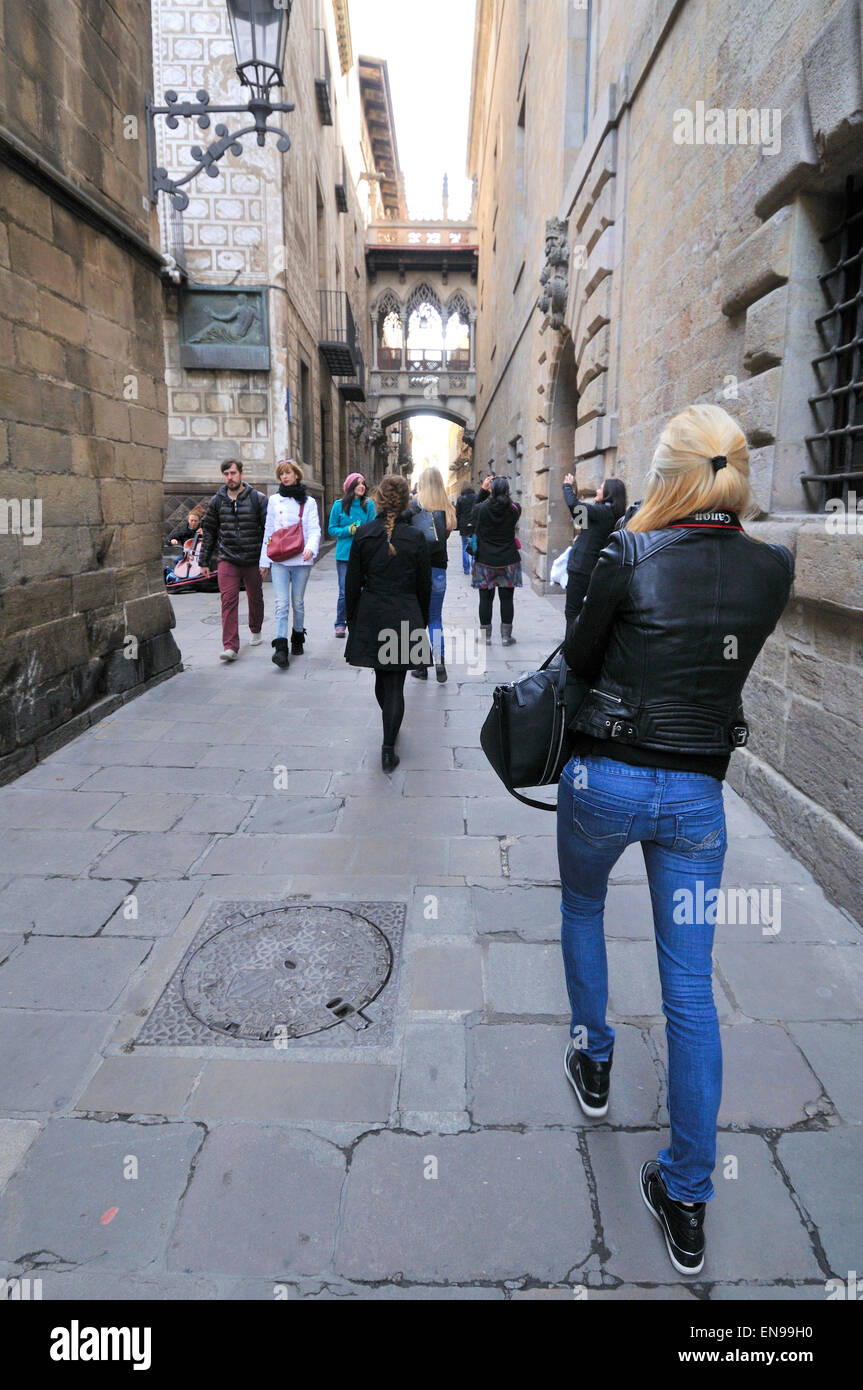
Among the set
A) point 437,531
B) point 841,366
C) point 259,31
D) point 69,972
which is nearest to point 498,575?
point 437,531

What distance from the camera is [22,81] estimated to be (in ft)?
16.1

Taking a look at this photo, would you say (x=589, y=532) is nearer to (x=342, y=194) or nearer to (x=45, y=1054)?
(x=45, y=1054)

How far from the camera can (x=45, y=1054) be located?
8.29 feet

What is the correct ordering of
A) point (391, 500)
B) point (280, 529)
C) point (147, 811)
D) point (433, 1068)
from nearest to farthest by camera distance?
point (433, 1068) → point (147, 811) → point (391, 500) → point (280, 529)

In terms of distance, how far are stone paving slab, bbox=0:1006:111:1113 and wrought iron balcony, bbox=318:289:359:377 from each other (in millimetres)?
18294

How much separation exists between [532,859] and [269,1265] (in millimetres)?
2300

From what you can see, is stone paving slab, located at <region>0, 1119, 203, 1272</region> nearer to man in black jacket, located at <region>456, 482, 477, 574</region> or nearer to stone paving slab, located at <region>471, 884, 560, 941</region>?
stone paving slab, located at <region>471, 884, 560, 941</region>

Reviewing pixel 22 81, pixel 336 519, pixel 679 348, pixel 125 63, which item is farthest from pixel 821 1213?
pixel 125 63

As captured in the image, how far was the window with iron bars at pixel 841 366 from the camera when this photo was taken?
12.3 feet

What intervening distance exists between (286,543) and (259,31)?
13.2ft

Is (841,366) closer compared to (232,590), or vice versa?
(841,366)

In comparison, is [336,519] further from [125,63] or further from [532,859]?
[532,859]
